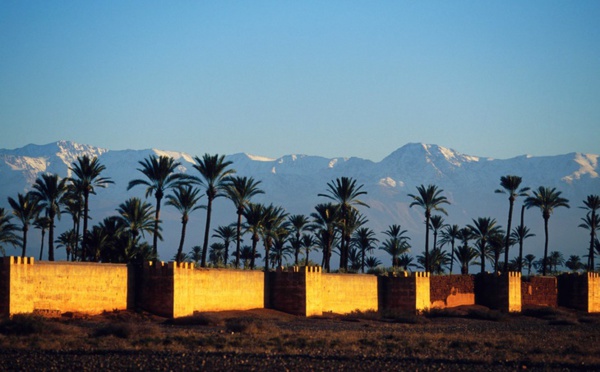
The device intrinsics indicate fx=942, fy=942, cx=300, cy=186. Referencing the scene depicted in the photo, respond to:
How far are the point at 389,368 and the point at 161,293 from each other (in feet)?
62.9

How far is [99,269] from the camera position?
125ft

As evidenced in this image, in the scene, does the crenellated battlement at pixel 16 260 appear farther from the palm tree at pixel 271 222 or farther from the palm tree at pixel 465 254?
the palm tree at pixel 465 254

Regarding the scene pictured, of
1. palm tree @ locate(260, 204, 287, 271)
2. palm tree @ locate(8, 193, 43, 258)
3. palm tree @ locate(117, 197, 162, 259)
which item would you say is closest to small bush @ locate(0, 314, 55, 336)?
palm tree @ locate(117, 197, 162, 259)

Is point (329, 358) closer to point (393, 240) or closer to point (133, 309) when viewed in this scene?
point (133, 309)

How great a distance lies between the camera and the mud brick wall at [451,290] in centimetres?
5641

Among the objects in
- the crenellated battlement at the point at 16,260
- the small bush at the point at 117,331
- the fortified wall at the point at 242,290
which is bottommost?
the small bush at the point at 117,331

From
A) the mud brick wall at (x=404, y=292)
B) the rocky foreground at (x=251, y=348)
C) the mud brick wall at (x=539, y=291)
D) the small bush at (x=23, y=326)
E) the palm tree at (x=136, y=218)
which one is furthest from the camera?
the mud brick wall at (x=539, y=291)

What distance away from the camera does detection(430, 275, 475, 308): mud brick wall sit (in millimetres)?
56406

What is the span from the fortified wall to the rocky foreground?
1220 mm

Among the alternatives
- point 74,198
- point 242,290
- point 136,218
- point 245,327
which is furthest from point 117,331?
point 74,198

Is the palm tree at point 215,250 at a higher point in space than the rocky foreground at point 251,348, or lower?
higher

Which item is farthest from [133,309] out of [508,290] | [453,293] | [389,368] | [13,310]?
[508,290]

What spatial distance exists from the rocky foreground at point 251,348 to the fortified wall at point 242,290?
4.00 ft

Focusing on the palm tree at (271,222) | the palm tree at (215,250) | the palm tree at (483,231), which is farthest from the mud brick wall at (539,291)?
the palm tree at (215,250)
